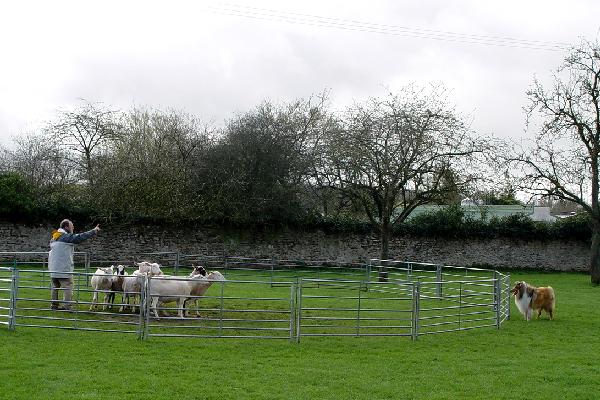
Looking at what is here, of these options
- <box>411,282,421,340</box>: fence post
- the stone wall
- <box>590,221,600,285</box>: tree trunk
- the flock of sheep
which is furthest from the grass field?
<box>590,221,600,285</box>: tree trunk

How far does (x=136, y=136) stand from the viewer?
3869 cm

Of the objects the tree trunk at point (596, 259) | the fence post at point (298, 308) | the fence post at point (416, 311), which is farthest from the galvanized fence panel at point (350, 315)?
the tree trunk at point (596, 259)

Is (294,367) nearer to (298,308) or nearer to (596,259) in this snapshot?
(298,308)

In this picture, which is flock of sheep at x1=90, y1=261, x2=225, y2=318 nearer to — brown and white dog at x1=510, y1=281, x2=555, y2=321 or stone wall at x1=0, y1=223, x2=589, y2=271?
brown and white dog at x1=510, y1=281, x2=555, y2=321

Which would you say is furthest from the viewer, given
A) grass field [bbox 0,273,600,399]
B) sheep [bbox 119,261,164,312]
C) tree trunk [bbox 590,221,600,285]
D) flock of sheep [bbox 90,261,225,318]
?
tree trunk [bbox 590,221,600,285]

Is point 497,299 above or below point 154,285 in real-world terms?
below

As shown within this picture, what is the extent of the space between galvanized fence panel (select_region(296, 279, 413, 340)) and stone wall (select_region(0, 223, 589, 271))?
11271 mm

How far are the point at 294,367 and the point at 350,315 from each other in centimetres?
582

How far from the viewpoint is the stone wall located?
99.7 ft

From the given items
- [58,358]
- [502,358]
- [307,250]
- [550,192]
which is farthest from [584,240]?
[58,358]

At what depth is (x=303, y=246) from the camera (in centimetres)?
3406

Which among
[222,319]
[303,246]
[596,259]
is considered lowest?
[222,319]

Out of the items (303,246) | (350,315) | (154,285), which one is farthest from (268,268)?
(154,285)

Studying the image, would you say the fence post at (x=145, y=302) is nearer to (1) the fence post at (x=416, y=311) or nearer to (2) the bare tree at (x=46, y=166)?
(1) the fence post at (x=416, y=311)
